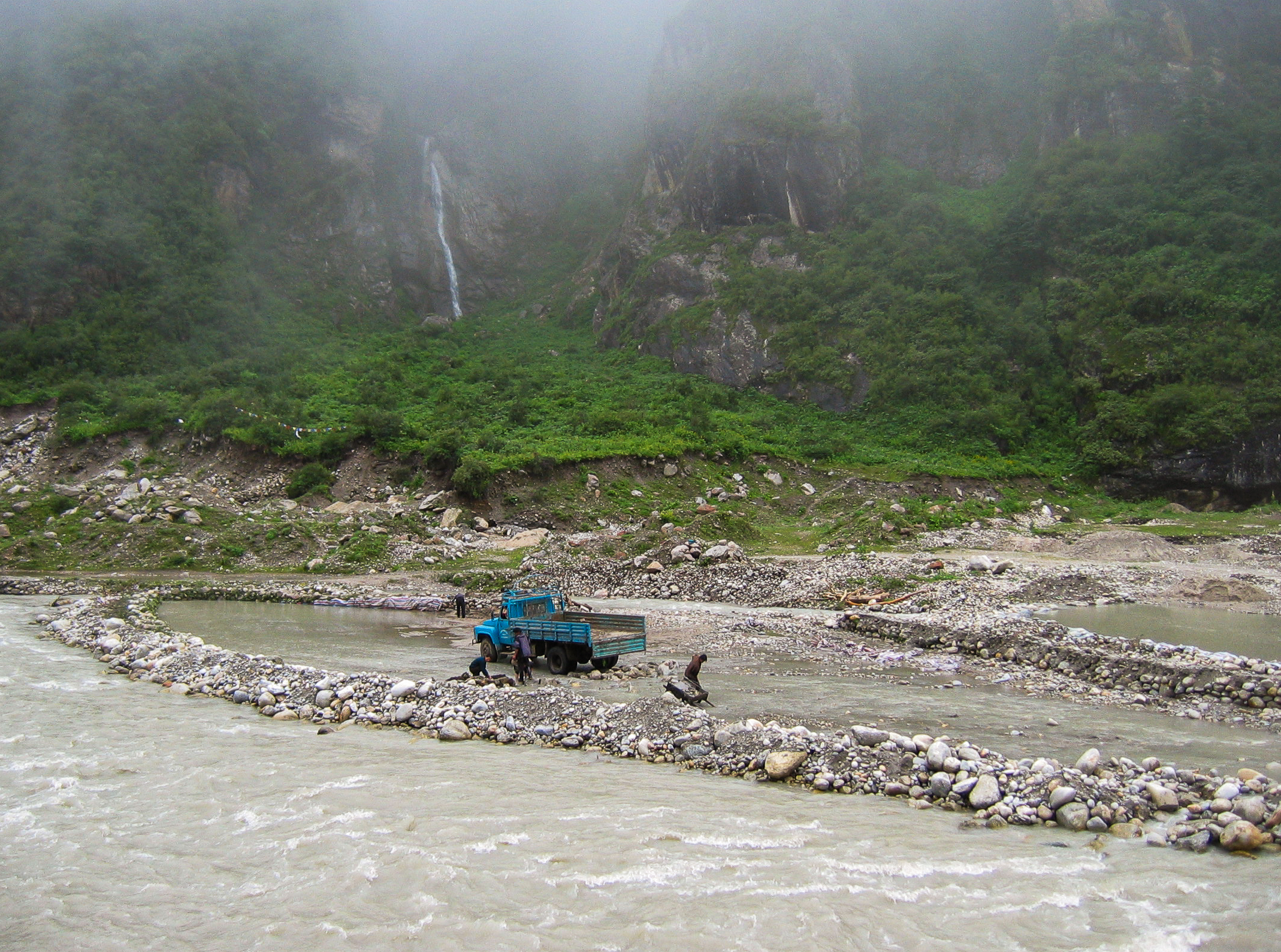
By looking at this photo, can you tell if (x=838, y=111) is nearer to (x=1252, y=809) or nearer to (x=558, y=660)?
(x=558, y=660)

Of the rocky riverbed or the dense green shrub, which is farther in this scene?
the dense green shrub

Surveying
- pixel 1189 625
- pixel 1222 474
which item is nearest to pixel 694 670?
pixel 1189 625

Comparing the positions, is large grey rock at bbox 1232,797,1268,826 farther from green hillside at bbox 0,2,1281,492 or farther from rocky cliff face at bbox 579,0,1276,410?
rocky cliff face at bbox 579,0,1276,410

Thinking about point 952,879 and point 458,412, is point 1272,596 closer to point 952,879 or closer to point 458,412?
point 952,879

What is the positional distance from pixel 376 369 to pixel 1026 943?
6227 centimetres

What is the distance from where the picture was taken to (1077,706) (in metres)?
12.3

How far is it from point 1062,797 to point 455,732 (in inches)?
313

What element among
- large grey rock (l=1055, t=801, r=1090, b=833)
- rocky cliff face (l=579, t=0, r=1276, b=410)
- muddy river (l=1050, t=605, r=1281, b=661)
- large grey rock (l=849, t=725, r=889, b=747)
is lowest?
muddy river (l=1050, t=605, r=1281, b=661)

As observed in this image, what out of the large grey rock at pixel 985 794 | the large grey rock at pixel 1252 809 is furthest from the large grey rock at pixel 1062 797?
the large grey rock at pixel 1252 809

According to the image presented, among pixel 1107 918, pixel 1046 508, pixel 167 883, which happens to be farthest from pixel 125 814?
pixel 1046 508

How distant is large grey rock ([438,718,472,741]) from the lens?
10867 millimetres

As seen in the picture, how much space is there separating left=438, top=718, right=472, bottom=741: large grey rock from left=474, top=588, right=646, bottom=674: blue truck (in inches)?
181

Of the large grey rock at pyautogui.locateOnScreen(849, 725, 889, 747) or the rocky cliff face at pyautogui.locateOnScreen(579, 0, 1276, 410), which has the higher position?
the rocky cliff face at pyautogui.locateOnScreen(579, 0, 1276, 410)

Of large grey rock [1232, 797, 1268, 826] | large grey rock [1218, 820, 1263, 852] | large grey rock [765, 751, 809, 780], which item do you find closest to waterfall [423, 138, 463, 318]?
large grey rock [765, 751, 809, 780]
